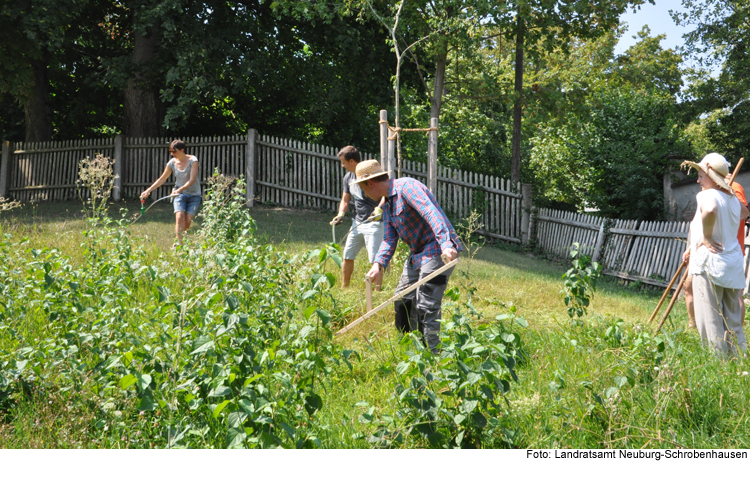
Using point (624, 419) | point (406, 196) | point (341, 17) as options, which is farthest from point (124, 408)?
point (341, 17)

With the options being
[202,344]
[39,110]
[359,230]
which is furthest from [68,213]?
[202,344]

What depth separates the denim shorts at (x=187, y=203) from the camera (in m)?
7.57

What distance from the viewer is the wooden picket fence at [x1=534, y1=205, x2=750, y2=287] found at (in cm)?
1040

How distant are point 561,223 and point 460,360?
1098cm

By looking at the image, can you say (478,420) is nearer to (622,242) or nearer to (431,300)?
(431,300)

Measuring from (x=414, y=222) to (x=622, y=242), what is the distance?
851 centimetres

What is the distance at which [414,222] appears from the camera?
413 centimetres

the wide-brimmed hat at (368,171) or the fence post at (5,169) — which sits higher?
the fence post at (5,169)

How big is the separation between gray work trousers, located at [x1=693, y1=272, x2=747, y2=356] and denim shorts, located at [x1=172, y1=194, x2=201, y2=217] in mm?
5572

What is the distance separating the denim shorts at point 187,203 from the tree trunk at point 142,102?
7882 millimetres

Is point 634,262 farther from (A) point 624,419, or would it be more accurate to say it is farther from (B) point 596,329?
(A) point 624,419

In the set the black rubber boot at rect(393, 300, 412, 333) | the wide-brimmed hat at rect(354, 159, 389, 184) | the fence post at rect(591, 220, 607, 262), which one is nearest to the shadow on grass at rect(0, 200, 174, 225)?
the fence post at rect(591, 220, 607, 262)

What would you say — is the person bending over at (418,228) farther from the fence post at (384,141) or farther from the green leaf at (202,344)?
the fence post at (384,141)

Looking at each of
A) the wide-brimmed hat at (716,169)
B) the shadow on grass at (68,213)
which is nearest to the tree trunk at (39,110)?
the shadow on grass at (68,213)
